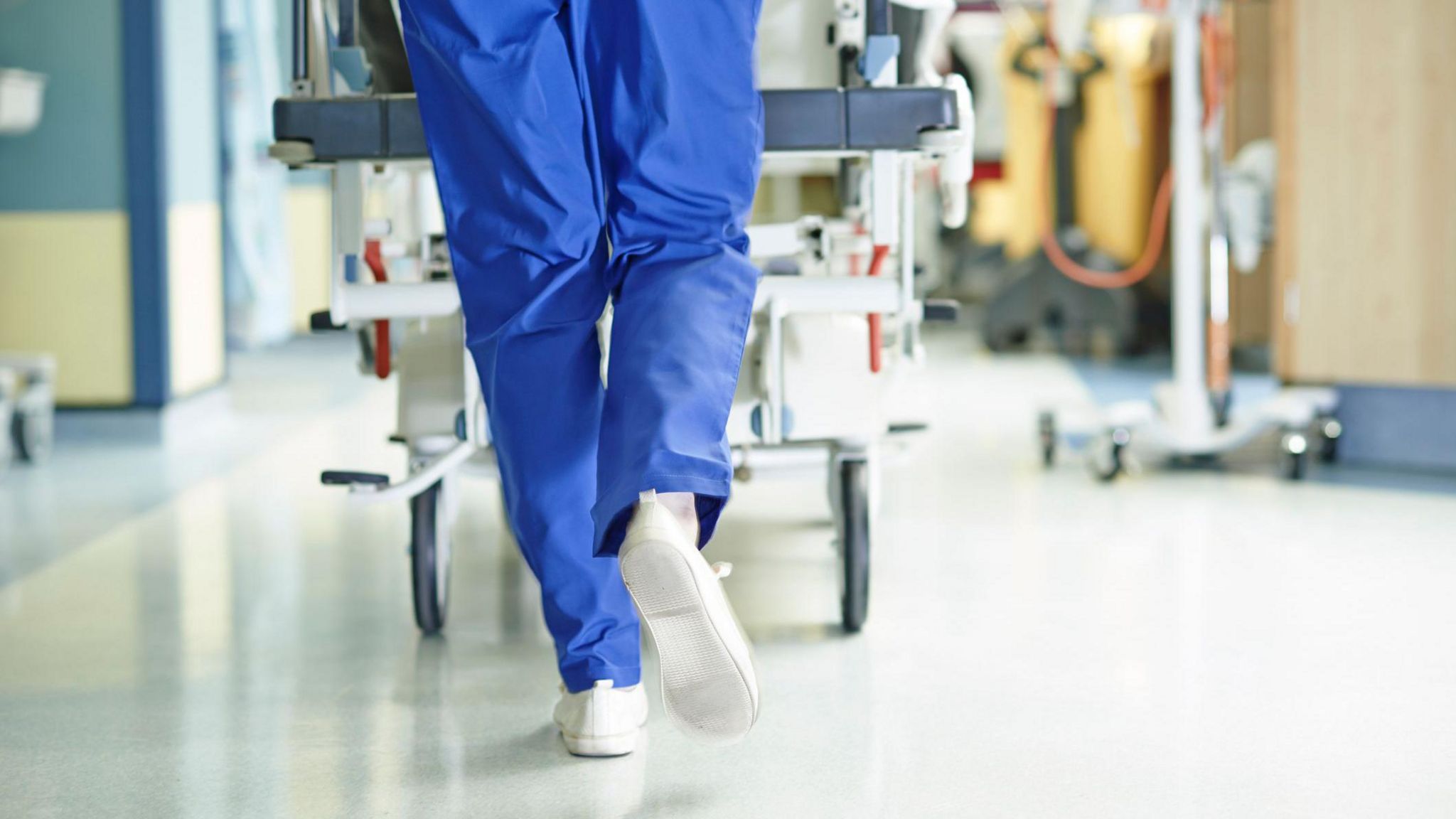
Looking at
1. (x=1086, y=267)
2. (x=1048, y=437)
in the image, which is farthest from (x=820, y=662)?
(x=1086, y=267)

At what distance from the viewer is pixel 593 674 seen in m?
1.57

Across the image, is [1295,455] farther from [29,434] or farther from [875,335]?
[29,434]

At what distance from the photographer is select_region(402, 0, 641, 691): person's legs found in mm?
1404

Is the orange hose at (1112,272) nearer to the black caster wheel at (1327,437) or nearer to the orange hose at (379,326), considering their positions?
the black caster wheel at (1327,437)

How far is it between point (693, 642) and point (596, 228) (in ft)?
1.37

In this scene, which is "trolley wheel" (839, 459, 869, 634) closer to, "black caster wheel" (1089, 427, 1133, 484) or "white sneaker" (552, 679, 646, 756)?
"white sneaker" (552, 679, 646, 756)

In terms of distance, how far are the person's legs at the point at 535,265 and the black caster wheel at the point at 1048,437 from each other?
213cm

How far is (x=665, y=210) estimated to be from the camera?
1422 mm

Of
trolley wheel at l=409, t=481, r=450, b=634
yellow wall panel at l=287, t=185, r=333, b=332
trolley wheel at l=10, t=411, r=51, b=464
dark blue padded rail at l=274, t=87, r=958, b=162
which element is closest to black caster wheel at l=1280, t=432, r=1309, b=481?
dark blue padded rail at l=274, t=87, r=958, b=162

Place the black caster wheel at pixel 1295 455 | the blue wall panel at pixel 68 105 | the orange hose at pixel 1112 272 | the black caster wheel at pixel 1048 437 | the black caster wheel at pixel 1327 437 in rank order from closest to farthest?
the black caster wheel at pixel 1295 455 → the black caster wheel at pixel 1327 437 → the black caster wheel at pixel 1048 437 → the blue wall panel at pixel 68 105 → the orange hose at pixel 1112 272

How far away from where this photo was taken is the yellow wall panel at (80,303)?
427 centimetres

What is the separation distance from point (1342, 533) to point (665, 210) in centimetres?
177

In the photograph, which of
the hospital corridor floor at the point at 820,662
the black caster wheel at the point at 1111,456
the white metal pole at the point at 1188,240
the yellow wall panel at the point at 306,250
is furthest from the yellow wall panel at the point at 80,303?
the yellow wall panel at the point at 306,250

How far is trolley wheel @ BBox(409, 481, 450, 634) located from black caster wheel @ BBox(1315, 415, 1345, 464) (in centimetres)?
216
